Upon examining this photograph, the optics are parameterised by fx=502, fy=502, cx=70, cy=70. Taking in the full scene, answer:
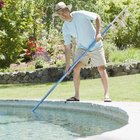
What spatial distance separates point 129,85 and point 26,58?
6.82 m

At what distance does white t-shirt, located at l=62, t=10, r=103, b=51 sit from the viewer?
703 centimetres

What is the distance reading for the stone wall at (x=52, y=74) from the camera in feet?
41.4

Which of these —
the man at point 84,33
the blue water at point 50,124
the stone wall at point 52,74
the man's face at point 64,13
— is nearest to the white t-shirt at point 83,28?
the man at point 84,33

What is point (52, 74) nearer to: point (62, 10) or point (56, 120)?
point (62, 10)

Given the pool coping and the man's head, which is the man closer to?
the man's head

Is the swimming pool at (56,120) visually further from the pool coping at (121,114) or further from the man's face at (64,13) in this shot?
the man's face at (64,13)

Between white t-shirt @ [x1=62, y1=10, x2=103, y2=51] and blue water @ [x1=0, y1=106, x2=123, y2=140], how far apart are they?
101 cm

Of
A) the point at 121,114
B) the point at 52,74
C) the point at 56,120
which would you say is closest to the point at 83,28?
the point at 56,120

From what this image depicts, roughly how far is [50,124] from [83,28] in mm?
1662

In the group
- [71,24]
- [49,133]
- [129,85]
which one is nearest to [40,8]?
[129,85]

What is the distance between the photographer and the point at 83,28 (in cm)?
704

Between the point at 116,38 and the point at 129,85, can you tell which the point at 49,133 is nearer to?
the point at 129,85

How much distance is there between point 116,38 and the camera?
1703 cm

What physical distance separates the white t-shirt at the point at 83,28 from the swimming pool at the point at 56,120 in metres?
0.90
